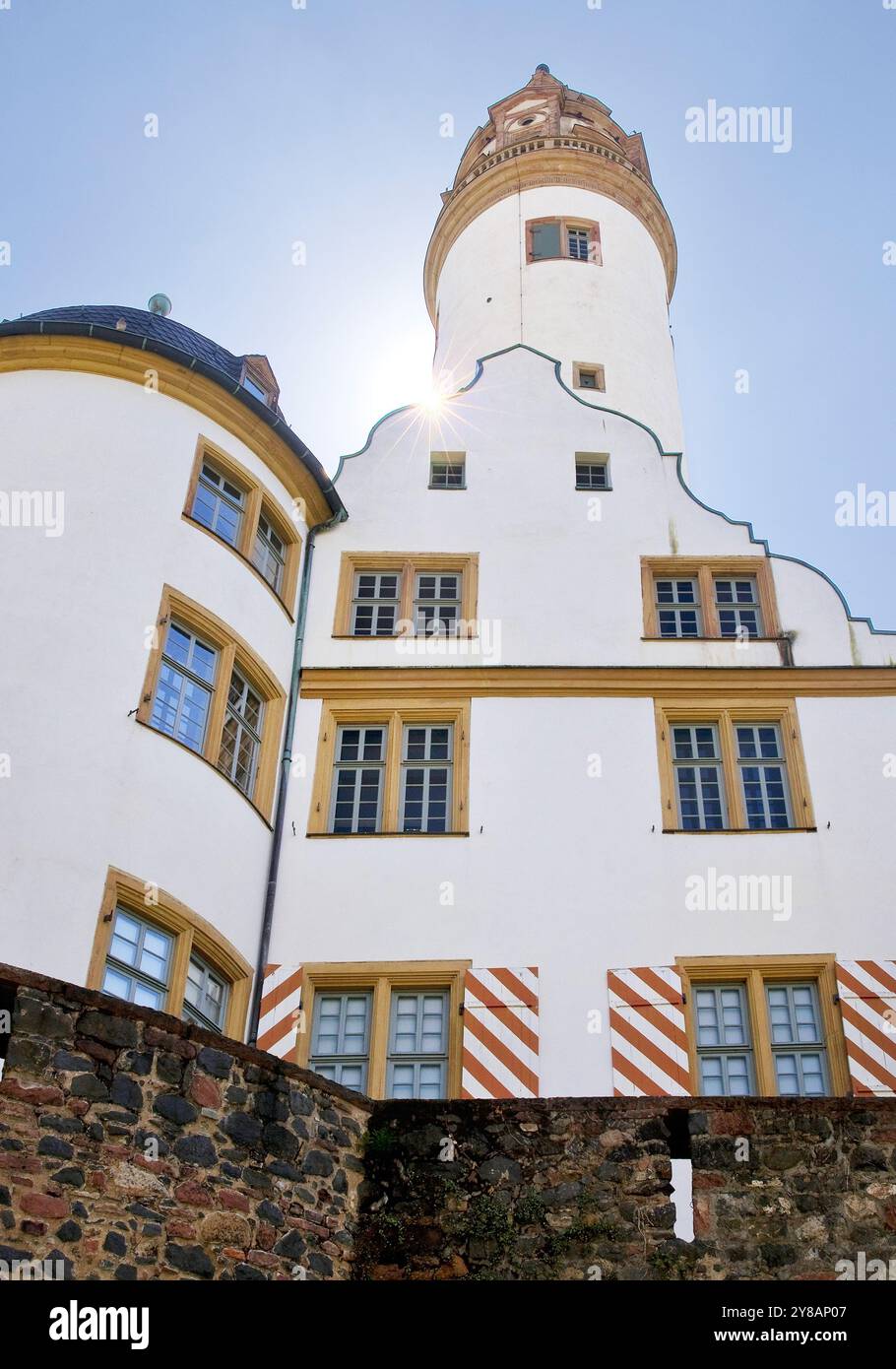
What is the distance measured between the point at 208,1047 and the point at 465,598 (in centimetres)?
923

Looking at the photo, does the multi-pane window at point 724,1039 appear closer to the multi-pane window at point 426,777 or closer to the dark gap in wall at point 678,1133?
the multi-pane window at point 426,777

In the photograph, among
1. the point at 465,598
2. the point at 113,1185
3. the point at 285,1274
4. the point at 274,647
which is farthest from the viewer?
the point at 465,598

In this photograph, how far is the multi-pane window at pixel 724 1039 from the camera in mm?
15406

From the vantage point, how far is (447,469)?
68.8 ft

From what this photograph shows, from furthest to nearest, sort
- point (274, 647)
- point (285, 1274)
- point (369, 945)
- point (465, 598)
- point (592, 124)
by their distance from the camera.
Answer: point (592, 124) → point (465, 598) → point (274, 647) → point (369, 945) → point (285, 1274)

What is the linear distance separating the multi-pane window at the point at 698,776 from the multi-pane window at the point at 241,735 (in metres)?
4.76

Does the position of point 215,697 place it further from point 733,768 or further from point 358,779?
point 733,768

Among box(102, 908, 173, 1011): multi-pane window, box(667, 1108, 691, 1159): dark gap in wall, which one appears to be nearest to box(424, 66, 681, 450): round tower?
box(102, 908, 173, 1011): multi-pane window

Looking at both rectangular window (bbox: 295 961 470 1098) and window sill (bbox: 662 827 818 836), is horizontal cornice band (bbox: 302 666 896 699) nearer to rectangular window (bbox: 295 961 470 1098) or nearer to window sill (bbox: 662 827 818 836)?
window sill (bbox: 662 827 818 836)

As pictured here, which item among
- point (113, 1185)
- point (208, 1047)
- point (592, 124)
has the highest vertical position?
point (592, 124)
